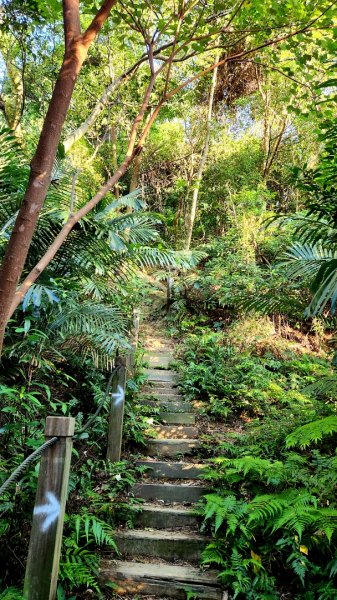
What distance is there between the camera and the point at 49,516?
2.19m

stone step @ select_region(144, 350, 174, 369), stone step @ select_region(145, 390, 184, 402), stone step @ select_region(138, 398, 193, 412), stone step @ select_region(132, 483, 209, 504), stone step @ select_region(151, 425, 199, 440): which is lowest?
stone step @ select_region(132, 483, 209, 504)

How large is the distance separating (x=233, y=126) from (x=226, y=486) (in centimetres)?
1202

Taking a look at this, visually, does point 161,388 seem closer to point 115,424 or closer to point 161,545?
point 115,424

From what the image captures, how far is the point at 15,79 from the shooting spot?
6785 mm

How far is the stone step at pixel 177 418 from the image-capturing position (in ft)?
17.6

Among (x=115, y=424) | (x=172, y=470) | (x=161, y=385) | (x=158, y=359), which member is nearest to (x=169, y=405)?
(x=161, y=385)

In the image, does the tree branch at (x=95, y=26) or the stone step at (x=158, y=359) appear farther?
the stone step at (x=158, y=359)

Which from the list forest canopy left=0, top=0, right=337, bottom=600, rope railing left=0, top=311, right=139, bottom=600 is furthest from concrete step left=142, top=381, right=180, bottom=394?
rope railing left=0, top=311, right=139, bottom=600

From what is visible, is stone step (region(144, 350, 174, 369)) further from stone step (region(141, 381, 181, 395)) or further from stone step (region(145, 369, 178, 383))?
stone step (region(141, 381, 181, 395))

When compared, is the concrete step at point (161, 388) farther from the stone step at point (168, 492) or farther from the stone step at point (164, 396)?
the stone step at point (168, 492)

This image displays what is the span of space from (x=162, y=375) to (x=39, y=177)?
5.67m

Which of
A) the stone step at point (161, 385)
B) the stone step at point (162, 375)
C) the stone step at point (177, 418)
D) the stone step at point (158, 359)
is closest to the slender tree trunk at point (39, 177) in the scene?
the stone step at point (177, 418)

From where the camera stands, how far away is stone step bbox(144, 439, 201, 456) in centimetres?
470

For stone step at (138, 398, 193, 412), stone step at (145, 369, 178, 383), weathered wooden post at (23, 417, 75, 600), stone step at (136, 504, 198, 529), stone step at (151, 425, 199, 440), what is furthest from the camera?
stone step at (145, 369, 178, 383)
